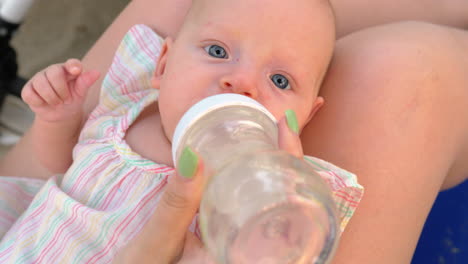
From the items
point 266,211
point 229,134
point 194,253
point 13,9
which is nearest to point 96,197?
point 194,253

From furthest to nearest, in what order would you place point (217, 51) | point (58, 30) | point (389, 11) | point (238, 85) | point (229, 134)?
point (58, 30) → point (389, 11) → point (217, 51) → point (238, 85) → point (229, 134)

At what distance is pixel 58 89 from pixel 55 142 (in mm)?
172

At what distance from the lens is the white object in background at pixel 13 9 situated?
4.43ft

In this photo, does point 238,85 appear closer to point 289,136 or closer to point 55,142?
point 289,136

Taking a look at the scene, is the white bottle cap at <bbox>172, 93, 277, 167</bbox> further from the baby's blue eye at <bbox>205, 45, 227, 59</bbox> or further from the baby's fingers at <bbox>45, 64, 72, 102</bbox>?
the baby's fingers at <bbox>45, 64, 72, 102</bbox>

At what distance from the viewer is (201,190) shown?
0.64 m

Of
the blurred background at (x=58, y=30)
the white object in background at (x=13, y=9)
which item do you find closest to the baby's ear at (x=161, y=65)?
the white object in background at (x=13, y=9)

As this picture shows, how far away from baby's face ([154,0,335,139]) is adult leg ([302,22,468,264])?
0.20 ft

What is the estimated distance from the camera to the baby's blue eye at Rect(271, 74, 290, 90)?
90cm

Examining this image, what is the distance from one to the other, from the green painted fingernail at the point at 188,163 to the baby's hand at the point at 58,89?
1.34 ft

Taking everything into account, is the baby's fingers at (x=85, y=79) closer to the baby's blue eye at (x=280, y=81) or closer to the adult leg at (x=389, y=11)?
the baby's blue eye at (x=280, y=81)

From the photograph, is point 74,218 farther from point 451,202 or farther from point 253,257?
point 451,202

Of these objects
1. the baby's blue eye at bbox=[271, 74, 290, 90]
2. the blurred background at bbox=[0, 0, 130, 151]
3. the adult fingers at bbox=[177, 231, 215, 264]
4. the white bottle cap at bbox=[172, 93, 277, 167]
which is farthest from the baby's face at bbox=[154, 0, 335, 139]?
the blurred background at bbox=[0, 0, 130, 151]

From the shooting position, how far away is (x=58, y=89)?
0.96m
